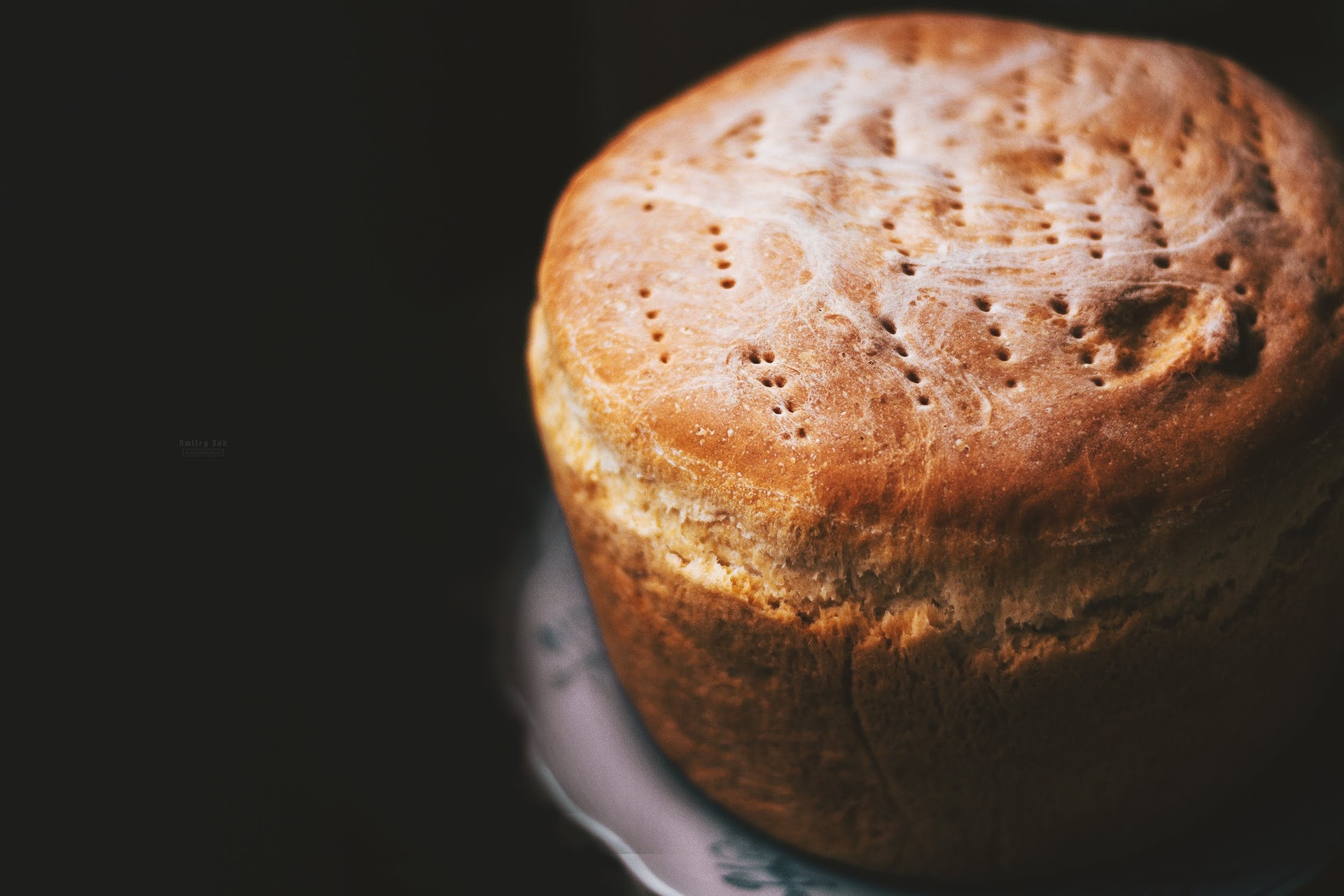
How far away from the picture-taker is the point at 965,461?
2.02 feet

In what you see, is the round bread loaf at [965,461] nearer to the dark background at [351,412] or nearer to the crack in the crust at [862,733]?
the crack in the crust at [862,733]

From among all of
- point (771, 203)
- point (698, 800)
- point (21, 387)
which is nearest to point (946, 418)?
point (771, 203)

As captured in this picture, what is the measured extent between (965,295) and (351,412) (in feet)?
2.33

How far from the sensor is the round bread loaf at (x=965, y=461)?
0.63 meters

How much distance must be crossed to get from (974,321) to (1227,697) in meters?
0.31

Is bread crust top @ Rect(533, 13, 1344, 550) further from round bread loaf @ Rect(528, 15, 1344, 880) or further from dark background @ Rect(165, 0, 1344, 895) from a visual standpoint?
dark background @ Rect(165, 0, 1344, 895)

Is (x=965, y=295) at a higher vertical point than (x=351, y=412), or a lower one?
higher

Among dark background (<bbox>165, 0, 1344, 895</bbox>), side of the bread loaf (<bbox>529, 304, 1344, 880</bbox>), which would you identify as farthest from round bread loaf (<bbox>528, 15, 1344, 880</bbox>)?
dark background (<bbox>165, 0, 1344, 895</bbox>)

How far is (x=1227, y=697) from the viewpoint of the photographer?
27.8 inches

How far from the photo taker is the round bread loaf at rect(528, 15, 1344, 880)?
626 millimetres
